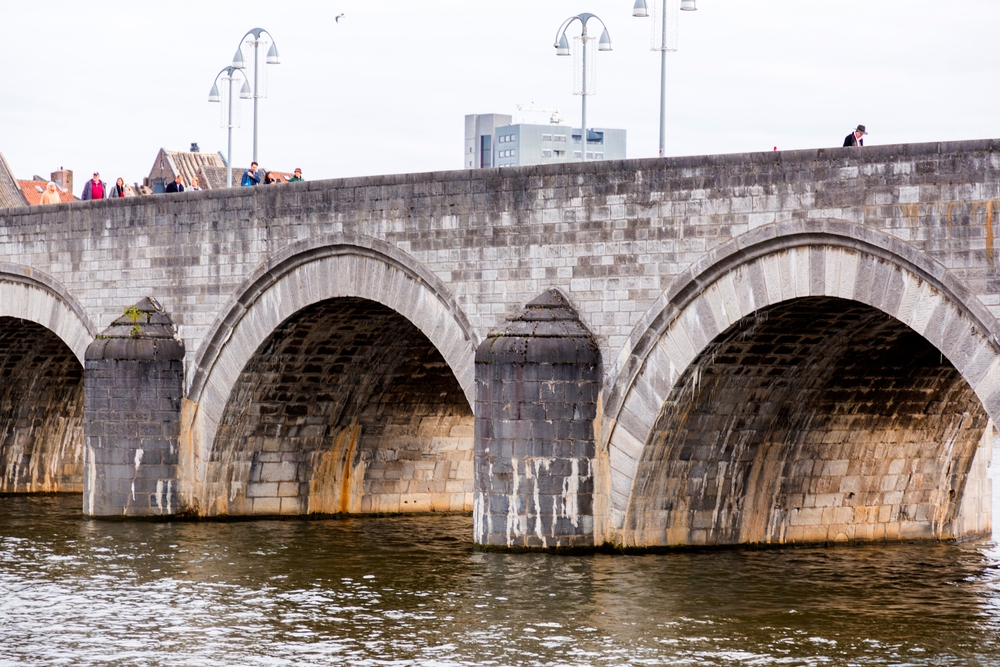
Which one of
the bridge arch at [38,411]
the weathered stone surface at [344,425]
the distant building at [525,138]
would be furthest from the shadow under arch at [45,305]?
the distant building at [525,138]

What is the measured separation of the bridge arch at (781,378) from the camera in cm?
1322

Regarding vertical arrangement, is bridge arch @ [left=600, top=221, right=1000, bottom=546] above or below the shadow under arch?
below

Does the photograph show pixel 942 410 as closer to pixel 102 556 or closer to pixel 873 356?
pixel 873 356

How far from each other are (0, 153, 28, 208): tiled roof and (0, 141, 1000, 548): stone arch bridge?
86.6ft

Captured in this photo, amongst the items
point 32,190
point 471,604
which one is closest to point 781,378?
point 471,604

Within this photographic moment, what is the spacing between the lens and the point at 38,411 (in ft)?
85.7

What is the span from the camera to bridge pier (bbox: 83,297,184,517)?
19.9 m

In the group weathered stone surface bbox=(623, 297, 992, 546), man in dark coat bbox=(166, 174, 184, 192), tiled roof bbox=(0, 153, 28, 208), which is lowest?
weathered stone surface bbox=(623, 297, 992, 546)

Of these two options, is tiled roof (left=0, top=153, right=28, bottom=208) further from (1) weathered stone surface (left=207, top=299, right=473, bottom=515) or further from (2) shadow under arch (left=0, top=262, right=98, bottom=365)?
(1) weathered stone surface (left=207, top=299, right=473, bottom=515)

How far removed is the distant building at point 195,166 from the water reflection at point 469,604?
32.4m

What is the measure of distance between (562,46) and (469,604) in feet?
32.2

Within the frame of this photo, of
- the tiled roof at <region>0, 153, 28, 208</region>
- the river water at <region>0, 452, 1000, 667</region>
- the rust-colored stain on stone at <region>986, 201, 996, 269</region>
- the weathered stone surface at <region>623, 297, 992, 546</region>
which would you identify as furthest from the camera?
the tiled roof at <region>0, 153, 28, 208</region>

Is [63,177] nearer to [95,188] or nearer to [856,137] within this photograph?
[95,188]

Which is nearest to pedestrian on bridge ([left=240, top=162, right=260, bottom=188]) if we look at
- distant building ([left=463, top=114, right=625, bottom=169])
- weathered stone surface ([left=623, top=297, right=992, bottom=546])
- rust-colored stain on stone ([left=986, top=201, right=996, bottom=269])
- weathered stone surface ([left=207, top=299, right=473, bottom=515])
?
weathered stone surface ([left=207, top=299, right=473, bottom=515])
